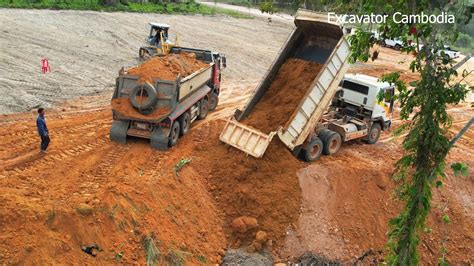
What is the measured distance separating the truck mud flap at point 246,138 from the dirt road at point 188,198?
257 mm

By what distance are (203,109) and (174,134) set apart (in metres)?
3.34

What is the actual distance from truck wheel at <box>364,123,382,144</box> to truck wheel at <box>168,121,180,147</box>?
21.5ft

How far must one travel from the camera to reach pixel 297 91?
13812 mm

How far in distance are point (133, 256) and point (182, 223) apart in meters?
1.62


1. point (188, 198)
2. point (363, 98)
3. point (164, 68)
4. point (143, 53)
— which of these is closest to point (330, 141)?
point (363, 98)

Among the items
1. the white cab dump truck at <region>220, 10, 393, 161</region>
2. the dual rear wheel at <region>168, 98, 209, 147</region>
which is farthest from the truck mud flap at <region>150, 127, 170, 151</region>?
the white cab dump truck at <region>220, 10, 393, 161</region>

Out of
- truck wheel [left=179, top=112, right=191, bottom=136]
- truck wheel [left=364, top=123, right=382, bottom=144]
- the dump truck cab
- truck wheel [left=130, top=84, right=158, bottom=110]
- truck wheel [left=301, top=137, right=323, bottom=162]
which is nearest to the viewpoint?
truck wheel [left=130, top=84, right=158, bottom=110]

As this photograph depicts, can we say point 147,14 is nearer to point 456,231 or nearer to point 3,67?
point 3,67

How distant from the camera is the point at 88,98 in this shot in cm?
1914

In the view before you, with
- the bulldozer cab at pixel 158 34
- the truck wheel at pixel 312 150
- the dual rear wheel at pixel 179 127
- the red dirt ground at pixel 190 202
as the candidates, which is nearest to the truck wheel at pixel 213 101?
the dual rear wheel at pixel 179 127

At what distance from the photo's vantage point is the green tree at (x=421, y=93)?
657 cm

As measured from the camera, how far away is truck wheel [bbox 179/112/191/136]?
48.4ft

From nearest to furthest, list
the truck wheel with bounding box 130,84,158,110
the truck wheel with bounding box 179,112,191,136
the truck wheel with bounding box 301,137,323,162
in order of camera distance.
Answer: the truck wheel with bounding box 130,84,158,110 < the truck wheel with bounding box 301,137,323,162 < the truck wheel with bounding box 179,112,191,136

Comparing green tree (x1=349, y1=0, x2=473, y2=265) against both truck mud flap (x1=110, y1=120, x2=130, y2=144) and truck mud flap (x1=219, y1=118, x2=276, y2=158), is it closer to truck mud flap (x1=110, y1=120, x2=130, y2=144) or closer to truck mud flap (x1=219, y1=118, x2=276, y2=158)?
truck mud flap (x1=219, y1=118, x2=276, y2=158)
